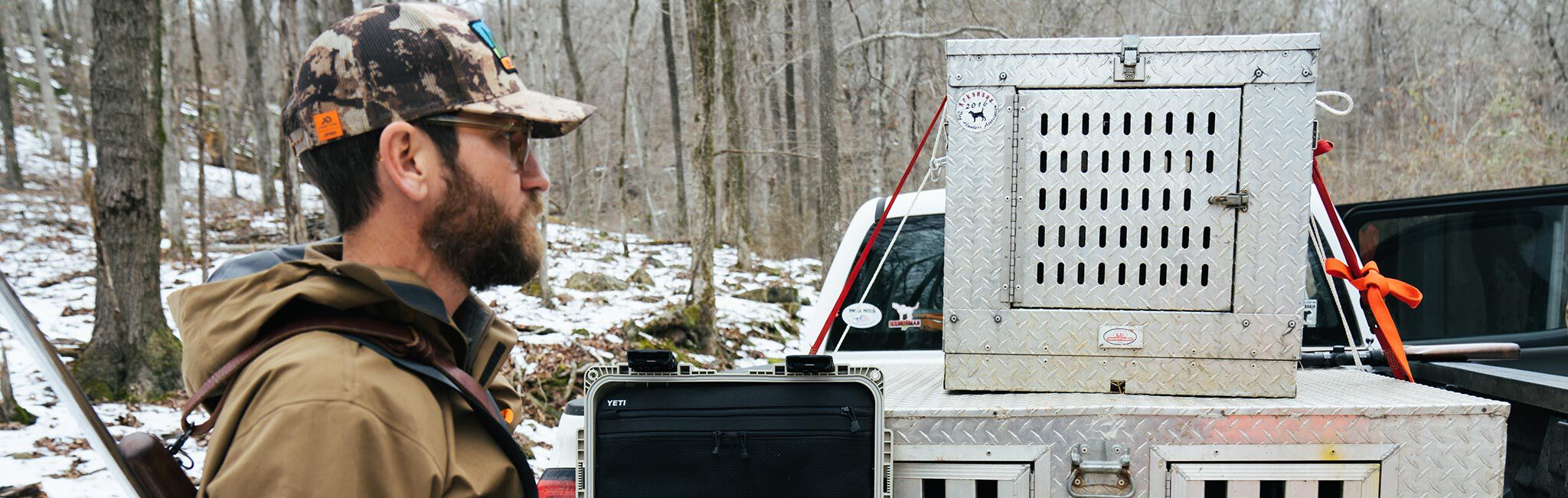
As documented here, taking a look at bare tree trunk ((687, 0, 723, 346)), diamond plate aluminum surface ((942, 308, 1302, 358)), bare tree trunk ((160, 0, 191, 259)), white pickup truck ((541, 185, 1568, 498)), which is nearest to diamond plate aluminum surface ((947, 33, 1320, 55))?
diamond plate aluminum surface ((942, 308, 1302, 358))

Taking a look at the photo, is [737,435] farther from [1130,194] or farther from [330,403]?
[1130,194]

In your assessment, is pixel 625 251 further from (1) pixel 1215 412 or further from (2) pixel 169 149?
(1) pixel 1215 412

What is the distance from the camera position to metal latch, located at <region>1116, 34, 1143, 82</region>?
8.34 ft

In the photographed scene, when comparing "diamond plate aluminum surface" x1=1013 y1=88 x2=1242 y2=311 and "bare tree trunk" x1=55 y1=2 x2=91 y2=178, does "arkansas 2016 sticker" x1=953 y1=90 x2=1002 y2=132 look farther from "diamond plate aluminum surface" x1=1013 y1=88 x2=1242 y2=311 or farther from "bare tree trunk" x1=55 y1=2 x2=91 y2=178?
"bare tree trunk" x1=55 y1=2 x2=91 y2=178

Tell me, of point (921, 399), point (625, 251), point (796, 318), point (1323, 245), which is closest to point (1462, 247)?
point (1323, 245)

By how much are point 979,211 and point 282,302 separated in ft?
5.96

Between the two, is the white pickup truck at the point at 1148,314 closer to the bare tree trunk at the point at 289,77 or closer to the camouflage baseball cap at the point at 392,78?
the camouflage baseball cap at the point at 392,78

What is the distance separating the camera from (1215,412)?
2332mm

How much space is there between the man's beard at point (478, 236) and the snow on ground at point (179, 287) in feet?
2.09

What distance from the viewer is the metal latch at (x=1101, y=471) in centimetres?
235

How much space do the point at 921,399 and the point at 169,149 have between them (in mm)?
22757

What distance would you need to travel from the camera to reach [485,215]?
179cm

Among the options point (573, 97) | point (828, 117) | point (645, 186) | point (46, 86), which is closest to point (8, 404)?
point (828, 117)

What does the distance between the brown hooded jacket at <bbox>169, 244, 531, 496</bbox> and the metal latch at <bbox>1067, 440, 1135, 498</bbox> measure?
143 centimetres
